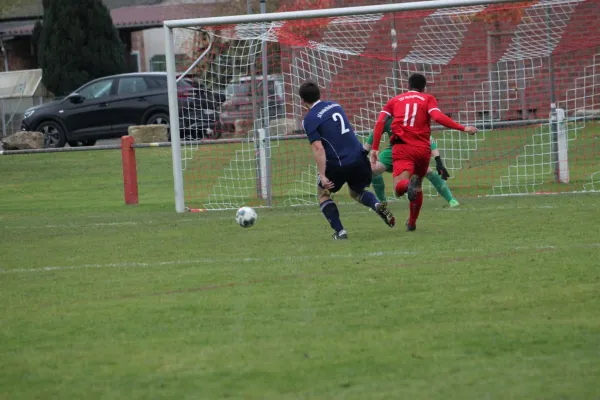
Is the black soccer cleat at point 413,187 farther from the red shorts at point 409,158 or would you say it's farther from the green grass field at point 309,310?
the green grass field at point 309,310

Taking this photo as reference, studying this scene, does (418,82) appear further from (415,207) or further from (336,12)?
(336,12)

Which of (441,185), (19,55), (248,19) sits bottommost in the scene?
(441,185)

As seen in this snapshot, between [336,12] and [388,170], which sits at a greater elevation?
[336,12]

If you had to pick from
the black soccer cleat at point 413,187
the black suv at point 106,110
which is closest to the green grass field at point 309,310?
the black soccer cleat at point 413,187

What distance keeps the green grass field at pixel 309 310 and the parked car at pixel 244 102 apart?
17.1 ft

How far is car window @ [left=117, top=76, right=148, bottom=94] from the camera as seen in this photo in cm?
2730

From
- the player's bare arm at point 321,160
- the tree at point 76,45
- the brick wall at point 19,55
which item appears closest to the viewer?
the player's bare arm at point 321,160

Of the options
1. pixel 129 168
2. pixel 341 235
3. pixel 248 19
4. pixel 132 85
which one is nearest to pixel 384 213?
pixel 341 235

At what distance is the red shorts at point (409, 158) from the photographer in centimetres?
1139

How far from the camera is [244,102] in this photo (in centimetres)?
1844

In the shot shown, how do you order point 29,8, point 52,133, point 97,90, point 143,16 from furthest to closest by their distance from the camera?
1. point 29,8
2. point 143,16
3. point 52,133
4. point 97,90

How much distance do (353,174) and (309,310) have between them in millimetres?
4036

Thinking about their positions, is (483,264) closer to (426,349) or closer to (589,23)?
(426,349)

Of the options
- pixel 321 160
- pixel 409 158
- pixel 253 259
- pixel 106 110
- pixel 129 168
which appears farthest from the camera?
pixel 106 110
